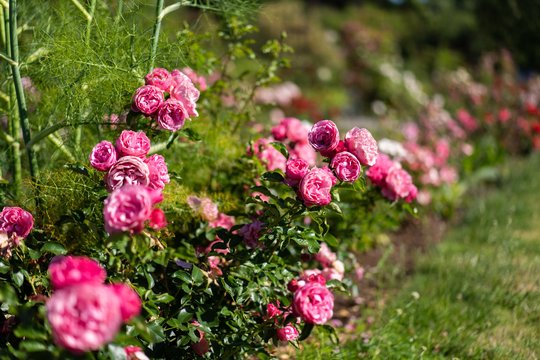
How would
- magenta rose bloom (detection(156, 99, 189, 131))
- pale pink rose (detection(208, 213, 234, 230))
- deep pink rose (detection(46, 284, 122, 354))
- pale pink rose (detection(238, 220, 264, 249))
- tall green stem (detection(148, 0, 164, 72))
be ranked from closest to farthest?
deep pink rose (detection(46, 284, 122, 354)), magenta rose bloom (detection(156, 99, 189, 131)), pale pink rose (detection(238, 220, 264, 249)), tall green stem (detection(148, 0, 164, 72)), pale pink rose (detection(208, 213, 234, 230))

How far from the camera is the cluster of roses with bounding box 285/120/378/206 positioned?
5.22 ft

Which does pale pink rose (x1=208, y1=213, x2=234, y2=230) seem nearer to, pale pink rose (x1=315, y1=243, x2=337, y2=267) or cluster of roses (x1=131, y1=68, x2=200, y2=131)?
pale pink rose (x1=315, y1=243, x2=337, y2=267)

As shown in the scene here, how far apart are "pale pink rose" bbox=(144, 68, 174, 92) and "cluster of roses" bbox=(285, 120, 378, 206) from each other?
1.46 feet

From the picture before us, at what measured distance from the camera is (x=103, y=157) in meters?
1.53

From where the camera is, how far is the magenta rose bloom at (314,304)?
1.50 metres

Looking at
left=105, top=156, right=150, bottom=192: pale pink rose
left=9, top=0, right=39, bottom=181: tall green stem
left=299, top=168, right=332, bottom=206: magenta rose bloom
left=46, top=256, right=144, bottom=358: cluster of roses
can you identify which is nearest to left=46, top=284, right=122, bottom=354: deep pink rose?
left=46, top=256, right=144, bottom=358: cluster of roses

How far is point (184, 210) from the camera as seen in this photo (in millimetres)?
1938

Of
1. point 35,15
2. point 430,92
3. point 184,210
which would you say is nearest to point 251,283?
point 184,210

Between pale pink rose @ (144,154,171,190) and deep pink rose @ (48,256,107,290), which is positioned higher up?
deep pink rose @ (48,256,107,290)

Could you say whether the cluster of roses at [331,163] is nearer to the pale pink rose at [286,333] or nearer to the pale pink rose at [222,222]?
the pale pink rose at [286,333]

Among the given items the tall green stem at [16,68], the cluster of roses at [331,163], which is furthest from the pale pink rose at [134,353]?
the tall green stem at [16,68]

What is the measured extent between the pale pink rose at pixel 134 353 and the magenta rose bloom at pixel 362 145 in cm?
82

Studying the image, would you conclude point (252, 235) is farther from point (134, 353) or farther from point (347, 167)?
point (134, 353)

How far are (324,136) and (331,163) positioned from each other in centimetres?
8
